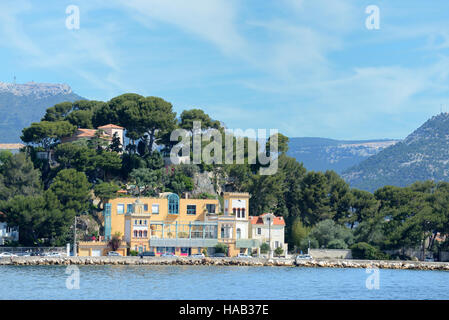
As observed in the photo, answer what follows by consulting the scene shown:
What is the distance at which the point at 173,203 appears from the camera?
248 ft

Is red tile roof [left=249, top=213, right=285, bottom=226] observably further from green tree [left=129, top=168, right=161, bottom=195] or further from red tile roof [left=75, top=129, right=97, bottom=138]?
red tile roof [left=75, top=129, right=97, bottom=138]

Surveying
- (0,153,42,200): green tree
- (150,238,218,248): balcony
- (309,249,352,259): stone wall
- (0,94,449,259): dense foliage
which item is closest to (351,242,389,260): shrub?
(0,94,449,259): dense foliage

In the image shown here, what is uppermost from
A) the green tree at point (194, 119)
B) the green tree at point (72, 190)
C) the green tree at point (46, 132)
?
the green tree at point (194, 119)

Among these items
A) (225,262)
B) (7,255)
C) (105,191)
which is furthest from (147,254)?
(7,255)

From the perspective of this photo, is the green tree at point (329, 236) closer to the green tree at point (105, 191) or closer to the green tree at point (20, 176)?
the green tree at point (105, 191)

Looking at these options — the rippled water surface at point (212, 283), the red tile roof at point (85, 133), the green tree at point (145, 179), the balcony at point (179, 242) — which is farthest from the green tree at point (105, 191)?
the rippled water surface at point (212, 283)

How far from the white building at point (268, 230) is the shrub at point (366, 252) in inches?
267

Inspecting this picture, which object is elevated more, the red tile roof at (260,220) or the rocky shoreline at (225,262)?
the red tile roof at (260,220)

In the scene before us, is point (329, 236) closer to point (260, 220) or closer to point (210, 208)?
point (260, 220)

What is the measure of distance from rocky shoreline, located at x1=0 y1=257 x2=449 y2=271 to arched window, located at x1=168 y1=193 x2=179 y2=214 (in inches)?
324

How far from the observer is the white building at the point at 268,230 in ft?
258

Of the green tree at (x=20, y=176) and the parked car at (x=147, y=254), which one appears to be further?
the green tree at (x=20, y=176)
